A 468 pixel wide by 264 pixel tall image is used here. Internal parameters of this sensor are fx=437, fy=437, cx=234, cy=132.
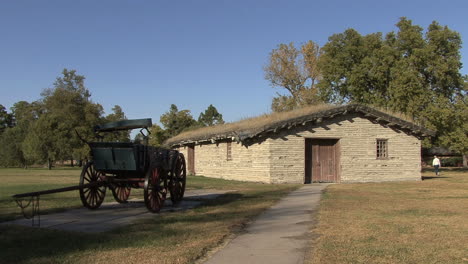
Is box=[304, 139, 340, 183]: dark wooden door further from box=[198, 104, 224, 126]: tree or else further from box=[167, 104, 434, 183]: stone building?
box=[198, 104, 224, 126]: tree

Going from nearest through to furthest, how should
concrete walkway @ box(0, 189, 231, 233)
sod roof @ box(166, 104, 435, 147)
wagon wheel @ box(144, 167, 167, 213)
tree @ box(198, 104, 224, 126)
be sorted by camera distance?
1. concrete walkway @ box(0, 189, 231, 233)
2. wagon wheel @ box(144, 167, 167, 213)
3. sod roof @ box(166, 104, 435, 147)
4. tree @ box(198, 104, 224, 126)

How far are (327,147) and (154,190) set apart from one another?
14231 mm

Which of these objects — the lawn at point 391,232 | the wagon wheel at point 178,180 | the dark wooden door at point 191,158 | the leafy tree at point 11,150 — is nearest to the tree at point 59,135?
the leafy tree at point 11,150

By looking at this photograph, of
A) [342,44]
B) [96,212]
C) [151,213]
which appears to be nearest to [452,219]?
[151,213]

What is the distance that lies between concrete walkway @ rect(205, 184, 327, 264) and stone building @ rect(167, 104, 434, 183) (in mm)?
10147

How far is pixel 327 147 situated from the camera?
23.0 m

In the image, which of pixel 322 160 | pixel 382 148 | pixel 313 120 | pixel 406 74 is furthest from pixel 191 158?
pixel 406 74

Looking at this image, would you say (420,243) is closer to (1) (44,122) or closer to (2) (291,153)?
(2) (291,153)

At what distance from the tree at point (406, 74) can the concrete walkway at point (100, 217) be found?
29630mm

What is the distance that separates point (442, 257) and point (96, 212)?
7.91 m

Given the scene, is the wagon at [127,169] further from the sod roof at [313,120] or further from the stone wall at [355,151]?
the stone wall at [355,151]

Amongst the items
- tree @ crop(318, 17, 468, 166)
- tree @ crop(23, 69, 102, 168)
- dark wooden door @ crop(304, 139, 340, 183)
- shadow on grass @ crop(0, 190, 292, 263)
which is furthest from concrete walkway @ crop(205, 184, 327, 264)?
tree @ crop(23, 69, 102, 168)

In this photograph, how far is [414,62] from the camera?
128ft

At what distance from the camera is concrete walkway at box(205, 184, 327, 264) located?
20.3 ft
